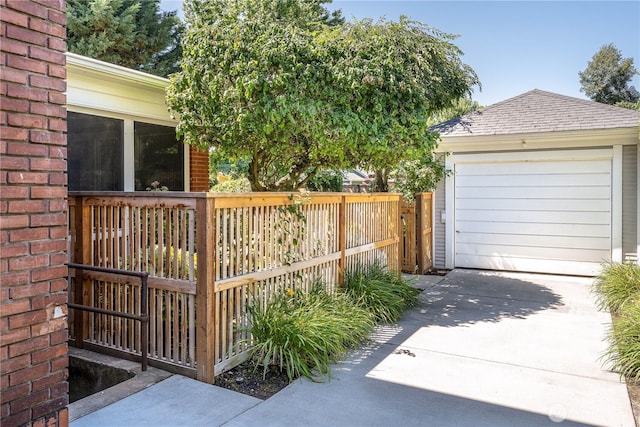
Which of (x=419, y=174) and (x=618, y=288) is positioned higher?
(x=419, y=174)

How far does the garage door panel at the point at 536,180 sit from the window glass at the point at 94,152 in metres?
6.60

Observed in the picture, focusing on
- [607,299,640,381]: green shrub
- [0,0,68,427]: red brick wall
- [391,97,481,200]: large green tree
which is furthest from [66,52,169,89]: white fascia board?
[607,299,640,381]: green shrub

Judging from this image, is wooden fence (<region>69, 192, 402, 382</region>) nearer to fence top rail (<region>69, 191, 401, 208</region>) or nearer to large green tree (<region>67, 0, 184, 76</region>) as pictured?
fence top rail (<region>69, 191, 401, 208</region>)

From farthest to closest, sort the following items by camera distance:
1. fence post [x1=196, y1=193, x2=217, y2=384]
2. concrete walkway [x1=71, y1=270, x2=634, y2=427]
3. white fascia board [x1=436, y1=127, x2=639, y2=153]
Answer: white fascia board [x1=436, y1=127, x2=639, y2=153]
fence post [x1=196, y1=193, x2=217, y2=384]
concrete walkway [x1=71, y1=270, x2=634, y2=427]

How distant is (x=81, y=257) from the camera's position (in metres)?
4.61

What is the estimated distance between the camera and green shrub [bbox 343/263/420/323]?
19.0 feet

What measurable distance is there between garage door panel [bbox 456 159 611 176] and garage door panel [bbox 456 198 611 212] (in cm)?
54

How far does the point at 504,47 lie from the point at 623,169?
552 centimetres

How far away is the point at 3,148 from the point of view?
2.16 meters

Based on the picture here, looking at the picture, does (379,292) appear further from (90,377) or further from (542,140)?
(542,140)

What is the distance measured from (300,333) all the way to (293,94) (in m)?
2.47

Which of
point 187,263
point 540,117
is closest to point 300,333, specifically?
point 187,263

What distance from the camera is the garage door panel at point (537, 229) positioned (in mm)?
8609

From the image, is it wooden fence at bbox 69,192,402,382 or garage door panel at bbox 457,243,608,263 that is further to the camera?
garage door panel at bbox 457,243,608,263
